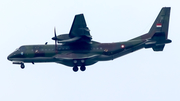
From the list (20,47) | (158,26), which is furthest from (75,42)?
(158,26)

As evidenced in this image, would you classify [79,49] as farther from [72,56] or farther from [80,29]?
[80,29]

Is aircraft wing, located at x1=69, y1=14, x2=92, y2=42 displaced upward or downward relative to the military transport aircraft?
upward

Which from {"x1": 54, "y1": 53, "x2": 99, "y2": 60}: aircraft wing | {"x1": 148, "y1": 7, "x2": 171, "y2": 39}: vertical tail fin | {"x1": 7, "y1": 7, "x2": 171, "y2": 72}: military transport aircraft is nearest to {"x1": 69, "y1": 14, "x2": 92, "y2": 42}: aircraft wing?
{"x1": 7, "y1": 7, "x2": 171, "y2": 72}: military transport aircraft

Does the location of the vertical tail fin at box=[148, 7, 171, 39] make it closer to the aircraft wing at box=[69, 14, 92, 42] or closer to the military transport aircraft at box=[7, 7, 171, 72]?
the military transport aircraft at box=[7, 7, 171, 72]

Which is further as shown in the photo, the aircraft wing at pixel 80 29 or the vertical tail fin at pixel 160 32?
the vertical tail fin at pixel 160 32

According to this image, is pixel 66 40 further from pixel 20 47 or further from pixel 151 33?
pixel 151 33

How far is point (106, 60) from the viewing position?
45.6 m

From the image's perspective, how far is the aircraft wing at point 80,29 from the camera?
43.0 metres

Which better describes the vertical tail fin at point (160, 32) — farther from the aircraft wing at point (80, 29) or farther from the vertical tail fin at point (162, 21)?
the aircraft wing at point (80, 29)

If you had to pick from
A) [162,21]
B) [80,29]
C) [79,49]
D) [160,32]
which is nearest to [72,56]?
[79,49]

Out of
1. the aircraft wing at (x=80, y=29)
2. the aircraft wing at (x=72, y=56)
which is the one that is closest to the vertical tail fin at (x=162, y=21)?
the aircraft wing at (x=72, y=56)

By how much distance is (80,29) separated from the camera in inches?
1710

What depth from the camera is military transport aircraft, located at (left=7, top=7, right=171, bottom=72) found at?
44.6 metres

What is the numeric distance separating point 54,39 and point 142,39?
9.06m
